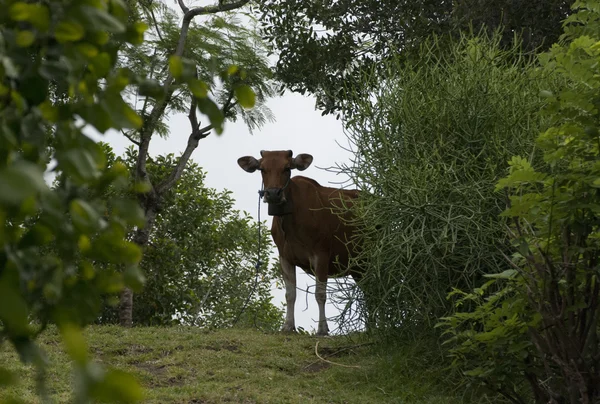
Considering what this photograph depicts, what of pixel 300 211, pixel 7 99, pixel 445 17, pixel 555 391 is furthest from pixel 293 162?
pixel 7 99

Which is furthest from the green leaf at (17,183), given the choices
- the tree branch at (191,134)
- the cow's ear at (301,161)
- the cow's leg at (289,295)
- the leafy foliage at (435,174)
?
the tree branch at (191,134)

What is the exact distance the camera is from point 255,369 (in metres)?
7.77

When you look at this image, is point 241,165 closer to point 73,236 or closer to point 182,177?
point 182,177

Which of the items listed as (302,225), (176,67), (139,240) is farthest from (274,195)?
(176,67)

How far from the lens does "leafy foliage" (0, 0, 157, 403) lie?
4.05 feet

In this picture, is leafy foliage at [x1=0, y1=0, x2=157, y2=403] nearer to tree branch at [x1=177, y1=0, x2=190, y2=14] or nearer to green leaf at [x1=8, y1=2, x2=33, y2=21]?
green leaf at [x1=8, y1=2, x2=33, y2=21]

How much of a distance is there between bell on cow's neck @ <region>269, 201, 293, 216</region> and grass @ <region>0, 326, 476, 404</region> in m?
1.37

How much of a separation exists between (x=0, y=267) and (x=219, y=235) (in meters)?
13.6

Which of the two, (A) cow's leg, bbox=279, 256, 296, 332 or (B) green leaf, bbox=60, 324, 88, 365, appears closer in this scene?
(B) green leaf, bbox=60, 324, 88, 365

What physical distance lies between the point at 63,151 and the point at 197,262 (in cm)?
1360

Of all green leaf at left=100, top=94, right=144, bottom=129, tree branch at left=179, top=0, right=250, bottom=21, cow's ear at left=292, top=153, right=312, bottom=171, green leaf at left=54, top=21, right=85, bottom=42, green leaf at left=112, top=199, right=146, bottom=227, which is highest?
tree branch at left=179, top=0, right=250, bottom=21

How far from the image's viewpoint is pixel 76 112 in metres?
1.40

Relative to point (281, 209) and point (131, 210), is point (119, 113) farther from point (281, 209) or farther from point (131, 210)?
point (281, 209)

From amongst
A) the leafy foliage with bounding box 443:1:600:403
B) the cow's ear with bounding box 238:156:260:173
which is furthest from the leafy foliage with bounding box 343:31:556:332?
the leafy foliage with bounding box 443:1:600:403
